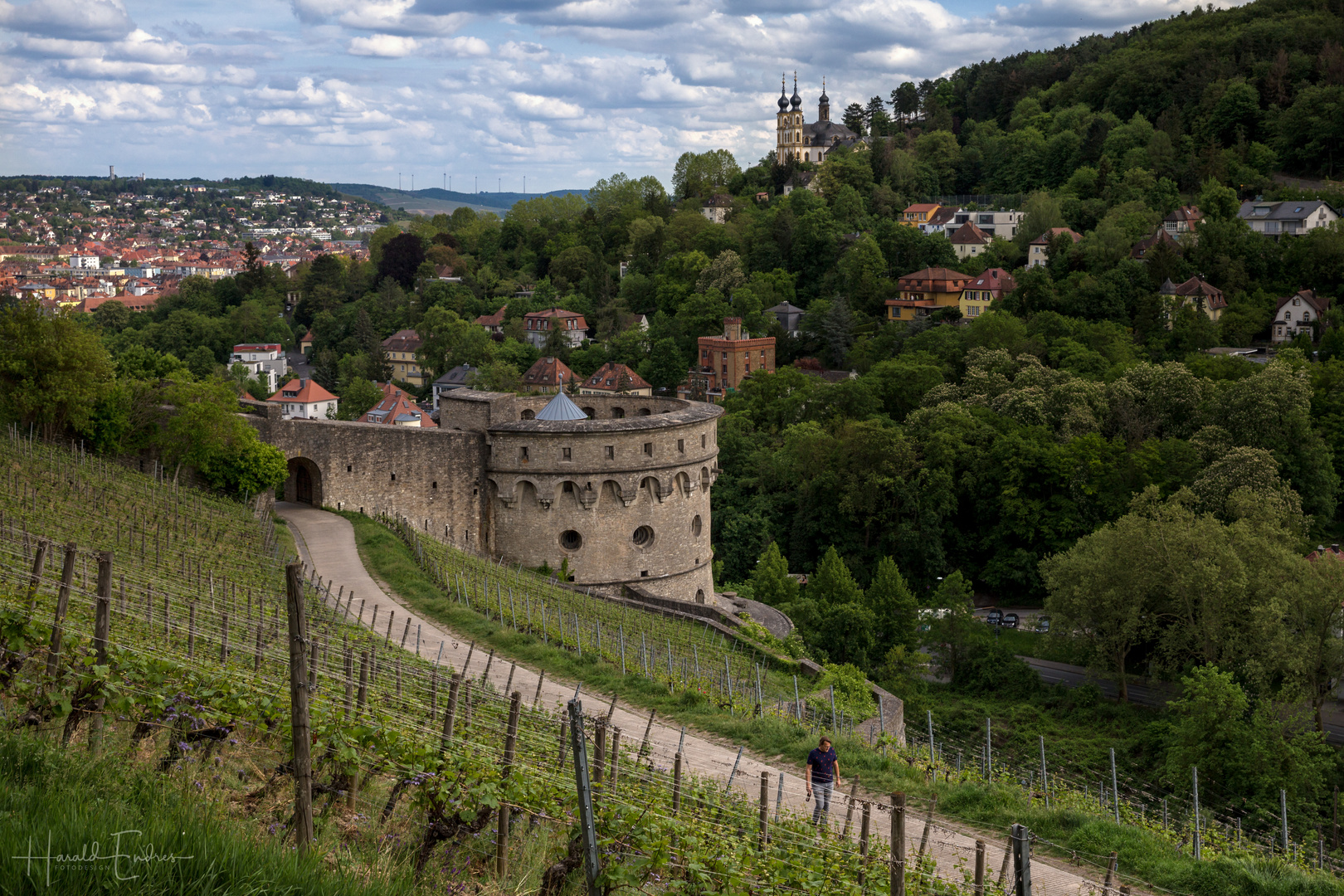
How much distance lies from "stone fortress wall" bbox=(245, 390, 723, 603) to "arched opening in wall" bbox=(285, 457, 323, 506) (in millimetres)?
40

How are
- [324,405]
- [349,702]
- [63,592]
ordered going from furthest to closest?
[324,405] → [349,702] → [63,592]

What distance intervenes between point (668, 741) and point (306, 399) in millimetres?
76302

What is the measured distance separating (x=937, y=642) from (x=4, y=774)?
133 feet

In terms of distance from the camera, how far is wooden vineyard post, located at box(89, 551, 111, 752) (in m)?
9.43

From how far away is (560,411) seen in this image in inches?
1491

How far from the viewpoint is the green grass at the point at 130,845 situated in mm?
6125

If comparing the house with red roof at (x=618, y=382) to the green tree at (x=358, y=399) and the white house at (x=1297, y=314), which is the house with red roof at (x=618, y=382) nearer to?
the green tree at (x=358, y=399)

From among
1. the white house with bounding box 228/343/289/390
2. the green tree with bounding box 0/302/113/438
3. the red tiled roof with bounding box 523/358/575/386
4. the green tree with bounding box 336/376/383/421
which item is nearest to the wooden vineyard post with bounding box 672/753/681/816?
the green tree with bounding box 0/302/113/438

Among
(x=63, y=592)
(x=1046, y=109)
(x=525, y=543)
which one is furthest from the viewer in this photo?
(x=1046, y=109)

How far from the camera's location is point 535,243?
467 ft

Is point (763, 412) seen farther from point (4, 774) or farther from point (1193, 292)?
point (4, 774)

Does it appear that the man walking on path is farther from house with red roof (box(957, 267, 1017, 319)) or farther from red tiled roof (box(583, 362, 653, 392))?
house with red roof (box(957, 267, 1017, 319))

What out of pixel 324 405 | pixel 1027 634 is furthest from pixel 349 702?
pixel 324 405

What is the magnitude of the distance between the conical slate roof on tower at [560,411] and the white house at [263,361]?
73650mm
